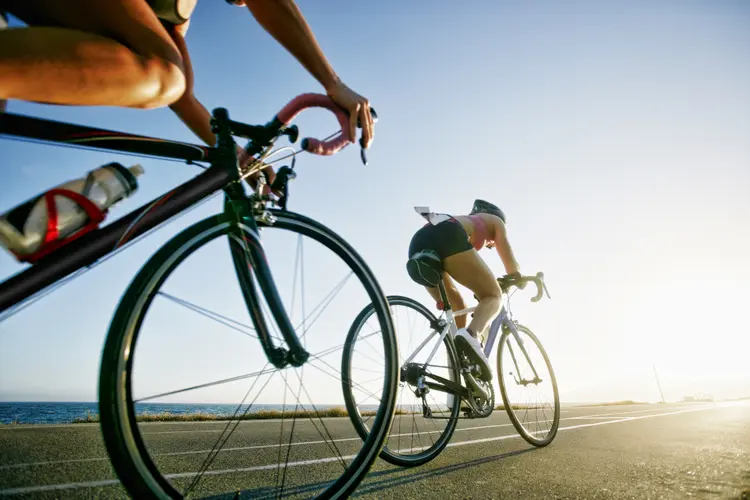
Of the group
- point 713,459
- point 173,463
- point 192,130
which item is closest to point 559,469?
point 713,459

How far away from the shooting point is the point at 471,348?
129 inches

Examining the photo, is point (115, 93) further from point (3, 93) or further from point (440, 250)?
point (440, 250)

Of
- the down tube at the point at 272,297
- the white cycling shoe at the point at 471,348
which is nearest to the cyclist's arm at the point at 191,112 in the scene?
the down tube at the point at 272,297

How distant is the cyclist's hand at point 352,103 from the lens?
144 centimetres

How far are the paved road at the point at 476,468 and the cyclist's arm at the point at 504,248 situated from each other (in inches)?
68.1

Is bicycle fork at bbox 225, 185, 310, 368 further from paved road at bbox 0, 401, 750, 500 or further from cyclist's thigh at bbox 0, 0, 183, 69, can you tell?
paved road at bbox 0, 401, 750, 500

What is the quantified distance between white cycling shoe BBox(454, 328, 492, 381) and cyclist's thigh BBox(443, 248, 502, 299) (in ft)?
1.45

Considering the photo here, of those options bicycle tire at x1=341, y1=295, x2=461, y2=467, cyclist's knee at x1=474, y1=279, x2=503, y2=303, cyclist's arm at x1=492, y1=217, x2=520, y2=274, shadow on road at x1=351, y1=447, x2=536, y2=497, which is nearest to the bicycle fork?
bicycle tire at x1=341, y1=295, x2=461, y2=467

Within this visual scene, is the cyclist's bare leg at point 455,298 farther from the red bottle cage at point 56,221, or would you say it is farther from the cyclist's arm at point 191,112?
the red bottle cage at point 56,221

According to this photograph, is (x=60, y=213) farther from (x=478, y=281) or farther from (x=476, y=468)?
(x=478, y=281)

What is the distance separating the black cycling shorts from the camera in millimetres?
3359

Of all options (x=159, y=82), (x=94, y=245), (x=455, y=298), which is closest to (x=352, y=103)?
(x=159, y=82)

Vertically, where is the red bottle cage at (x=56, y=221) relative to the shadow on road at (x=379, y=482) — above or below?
above

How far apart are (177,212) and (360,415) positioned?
1.75 metres
